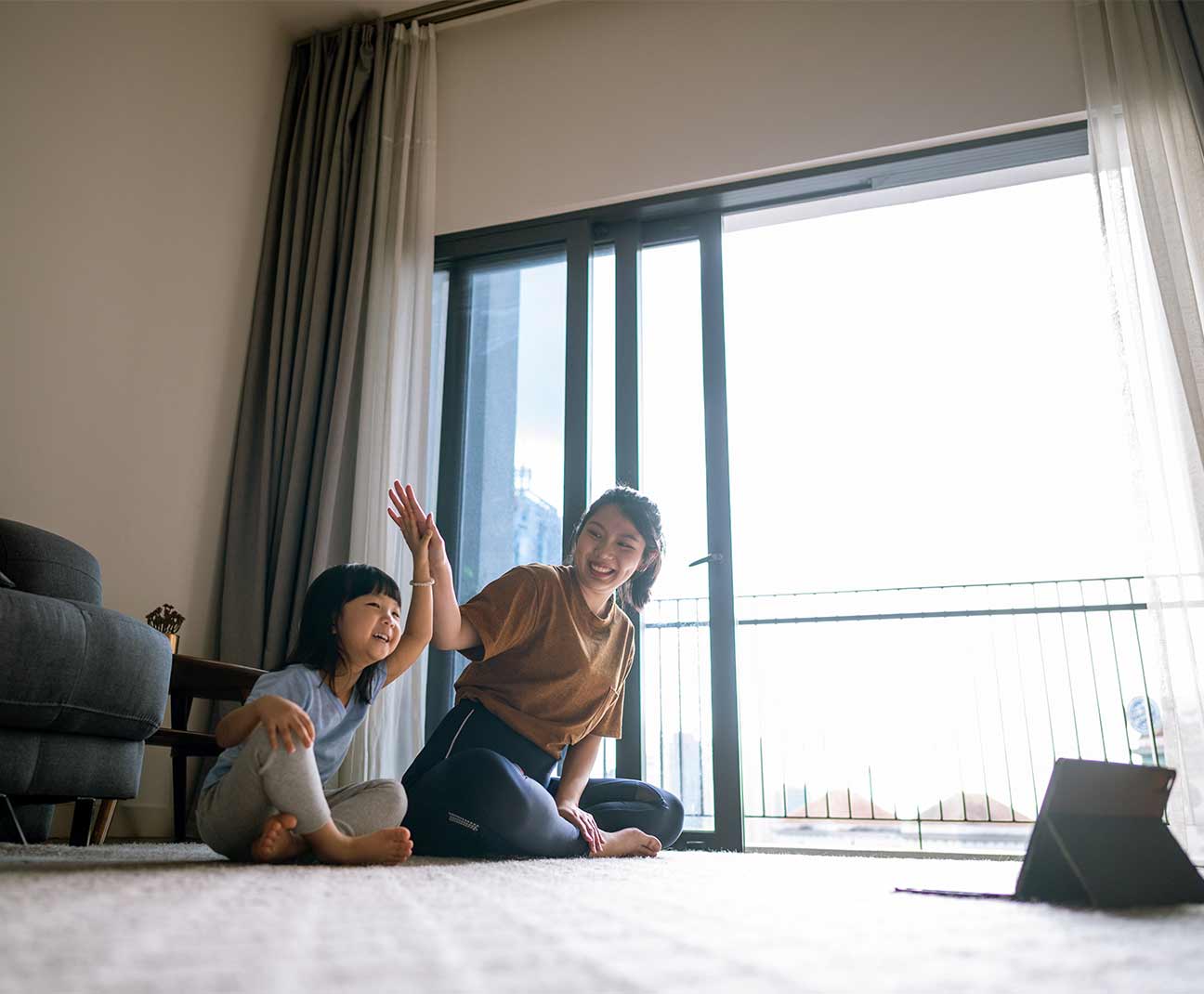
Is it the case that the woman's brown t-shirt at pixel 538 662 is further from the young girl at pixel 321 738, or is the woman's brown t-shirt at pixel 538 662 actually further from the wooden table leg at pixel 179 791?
the wooden table leg at pixel 179 791

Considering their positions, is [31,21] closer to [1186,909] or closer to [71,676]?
[71,676]

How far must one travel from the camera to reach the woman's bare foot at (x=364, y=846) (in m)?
1.43

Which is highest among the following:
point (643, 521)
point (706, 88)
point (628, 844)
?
point (706, 88)

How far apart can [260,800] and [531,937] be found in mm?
787

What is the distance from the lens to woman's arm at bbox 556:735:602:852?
192cm

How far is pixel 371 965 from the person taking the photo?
2.08 ft

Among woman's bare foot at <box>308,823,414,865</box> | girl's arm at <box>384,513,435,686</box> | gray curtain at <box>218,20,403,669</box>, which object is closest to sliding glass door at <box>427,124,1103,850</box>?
gray curtain at <box>218,20,403,669</box>

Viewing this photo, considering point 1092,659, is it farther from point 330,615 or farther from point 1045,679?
point 330,615

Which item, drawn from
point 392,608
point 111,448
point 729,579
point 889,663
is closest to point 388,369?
point 111,448

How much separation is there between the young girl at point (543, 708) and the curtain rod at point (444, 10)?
2.21 metres

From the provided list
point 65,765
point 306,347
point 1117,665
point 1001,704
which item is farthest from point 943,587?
point 65,765

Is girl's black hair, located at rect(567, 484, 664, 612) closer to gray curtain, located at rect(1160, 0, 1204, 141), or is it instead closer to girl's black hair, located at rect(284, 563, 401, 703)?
girl's black hair, located at rect(284, 563, 401, 703)

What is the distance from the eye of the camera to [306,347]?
3340 mm

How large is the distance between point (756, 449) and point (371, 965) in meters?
4.50
